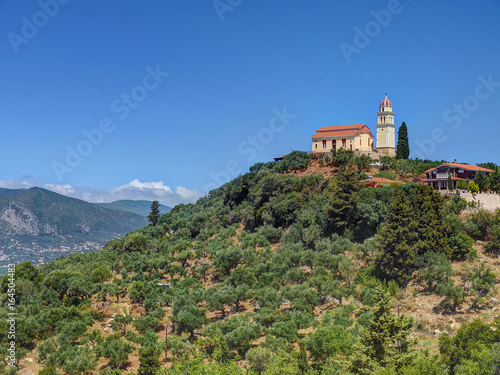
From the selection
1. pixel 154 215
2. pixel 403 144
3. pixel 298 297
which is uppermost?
pixel 403 144

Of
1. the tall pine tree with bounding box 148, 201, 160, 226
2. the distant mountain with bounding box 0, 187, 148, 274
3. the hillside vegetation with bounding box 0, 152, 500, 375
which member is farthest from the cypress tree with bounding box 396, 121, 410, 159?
the distant mountain with bounding box 0, 187, 148, 274

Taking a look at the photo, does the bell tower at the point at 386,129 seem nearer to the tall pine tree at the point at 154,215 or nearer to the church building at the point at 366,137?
the church building at the point at 366,137

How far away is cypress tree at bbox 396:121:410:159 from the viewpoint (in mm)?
60000

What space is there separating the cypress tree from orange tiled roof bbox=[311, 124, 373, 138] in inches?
182

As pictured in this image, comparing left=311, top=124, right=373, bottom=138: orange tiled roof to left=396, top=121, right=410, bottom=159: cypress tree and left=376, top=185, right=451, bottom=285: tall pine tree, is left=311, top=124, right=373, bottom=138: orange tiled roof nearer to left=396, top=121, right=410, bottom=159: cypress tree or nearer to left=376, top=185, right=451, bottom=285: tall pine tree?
left=396, top=121, right=410, bottom=159: cypress tree

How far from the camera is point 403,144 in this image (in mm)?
60031

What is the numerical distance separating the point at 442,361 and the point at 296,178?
35111 millimetres

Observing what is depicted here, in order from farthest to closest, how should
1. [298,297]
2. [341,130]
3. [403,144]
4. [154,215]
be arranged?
[154,215]
[341,130]
[403,144]
[298,297]

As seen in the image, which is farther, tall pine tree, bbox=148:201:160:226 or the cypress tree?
tall pine tree, bbox=148:201:160:226

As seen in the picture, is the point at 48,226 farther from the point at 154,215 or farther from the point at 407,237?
the point at 407,237

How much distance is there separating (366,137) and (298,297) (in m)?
36.2

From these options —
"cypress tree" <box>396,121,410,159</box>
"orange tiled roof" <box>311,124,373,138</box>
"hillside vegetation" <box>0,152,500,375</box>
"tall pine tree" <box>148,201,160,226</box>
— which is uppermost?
"orange tiled roof" <box>311,124,373,138</box>

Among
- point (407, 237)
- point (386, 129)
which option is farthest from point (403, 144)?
point (407, 237)

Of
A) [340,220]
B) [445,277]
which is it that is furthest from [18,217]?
[445,277]
